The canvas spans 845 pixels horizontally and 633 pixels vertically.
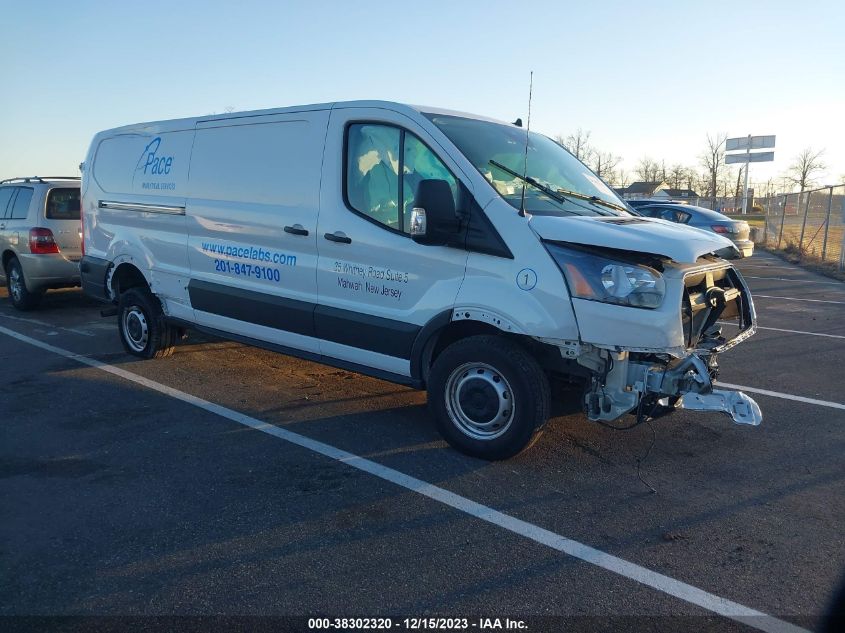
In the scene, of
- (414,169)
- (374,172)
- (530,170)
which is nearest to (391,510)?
(414,169)

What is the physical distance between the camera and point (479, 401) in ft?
14.9

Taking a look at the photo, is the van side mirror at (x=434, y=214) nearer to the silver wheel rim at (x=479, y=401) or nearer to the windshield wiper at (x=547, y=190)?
the windshield wiper at (x=547, y=190)

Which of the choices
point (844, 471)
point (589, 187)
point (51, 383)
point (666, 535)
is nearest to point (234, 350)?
point (51, 383)

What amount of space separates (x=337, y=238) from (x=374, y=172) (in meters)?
0.56

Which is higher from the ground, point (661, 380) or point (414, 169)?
point (414, 169)

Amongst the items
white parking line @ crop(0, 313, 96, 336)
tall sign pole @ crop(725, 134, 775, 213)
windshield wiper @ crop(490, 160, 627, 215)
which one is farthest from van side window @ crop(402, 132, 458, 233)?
tall sign pole @ crop(725, 134, 775, 213)

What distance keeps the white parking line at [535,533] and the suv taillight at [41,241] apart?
17.9ft

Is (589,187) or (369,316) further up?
(589,187)

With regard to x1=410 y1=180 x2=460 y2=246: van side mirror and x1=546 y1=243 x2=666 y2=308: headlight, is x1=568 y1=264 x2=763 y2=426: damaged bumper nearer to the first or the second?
x1=546 y1=243 x2=666 y2=308: headlight

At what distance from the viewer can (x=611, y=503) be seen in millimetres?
3975

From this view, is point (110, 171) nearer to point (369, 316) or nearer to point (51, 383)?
point (51, 383)

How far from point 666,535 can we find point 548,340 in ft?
4.17

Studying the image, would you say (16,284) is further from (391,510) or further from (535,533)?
(535,533)

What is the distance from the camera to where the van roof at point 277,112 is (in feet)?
16.2
